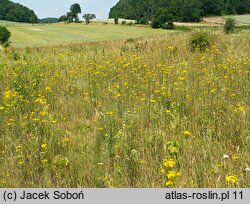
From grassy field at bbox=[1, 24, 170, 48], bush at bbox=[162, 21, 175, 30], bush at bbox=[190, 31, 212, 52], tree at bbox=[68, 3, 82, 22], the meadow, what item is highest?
tree at bbox=[68, 3, 82, 22]

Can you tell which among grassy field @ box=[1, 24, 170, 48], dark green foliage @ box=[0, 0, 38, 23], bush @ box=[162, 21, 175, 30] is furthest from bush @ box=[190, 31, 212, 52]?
dark green foliage @ box=[0, 0, 38, 23]

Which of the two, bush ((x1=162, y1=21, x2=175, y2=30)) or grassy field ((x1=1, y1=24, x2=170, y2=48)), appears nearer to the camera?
grassy field ((x1=1, y1=24, x2=170, y2=48))

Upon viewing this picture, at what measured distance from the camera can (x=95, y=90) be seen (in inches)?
278

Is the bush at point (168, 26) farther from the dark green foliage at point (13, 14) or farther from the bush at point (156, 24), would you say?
the dark green foliage at point (13, 14)

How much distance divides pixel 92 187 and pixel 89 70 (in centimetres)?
565

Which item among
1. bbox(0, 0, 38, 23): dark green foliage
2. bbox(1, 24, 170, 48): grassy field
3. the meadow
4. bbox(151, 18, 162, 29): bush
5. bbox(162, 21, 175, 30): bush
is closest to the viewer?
the meadow

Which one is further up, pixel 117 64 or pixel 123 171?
pixel 117 64

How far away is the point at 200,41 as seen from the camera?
37.1 ft

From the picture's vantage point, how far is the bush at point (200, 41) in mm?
11148

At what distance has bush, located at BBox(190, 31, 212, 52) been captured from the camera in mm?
11148

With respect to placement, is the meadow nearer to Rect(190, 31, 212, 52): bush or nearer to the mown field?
Rect(190, 31, 212, 52): bush

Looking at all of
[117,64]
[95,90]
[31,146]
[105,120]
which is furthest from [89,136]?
[117,64]

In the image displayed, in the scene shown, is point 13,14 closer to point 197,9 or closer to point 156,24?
point 197,9
